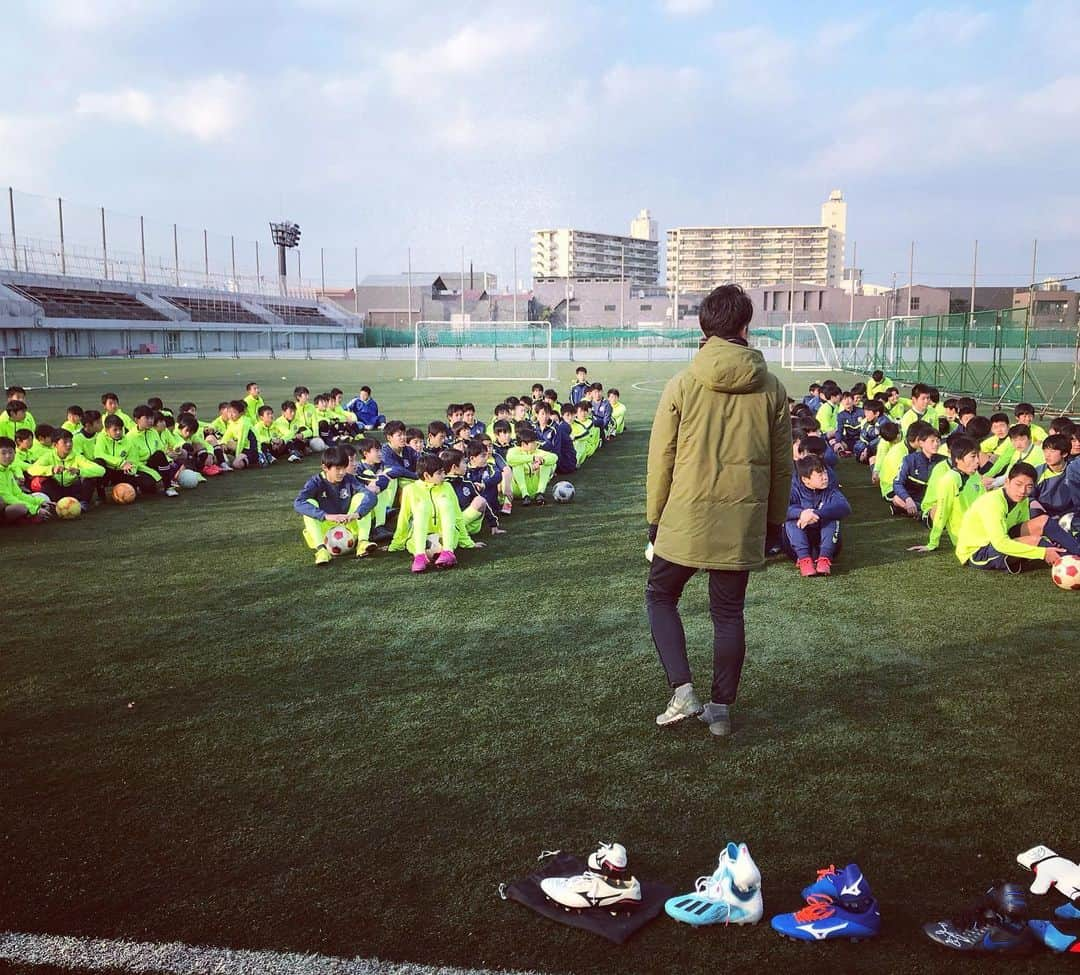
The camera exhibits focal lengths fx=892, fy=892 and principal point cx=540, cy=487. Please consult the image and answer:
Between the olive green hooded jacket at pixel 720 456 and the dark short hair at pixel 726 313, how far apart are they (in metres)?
0.06

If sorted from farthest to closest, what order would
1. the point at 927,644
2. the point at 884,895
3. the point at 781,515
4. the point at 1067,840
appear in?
the point at 927,644
the point at 781,515
the point at 1067,840
the point at 884,895

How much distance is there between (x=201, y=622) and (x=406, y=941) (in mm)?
3781

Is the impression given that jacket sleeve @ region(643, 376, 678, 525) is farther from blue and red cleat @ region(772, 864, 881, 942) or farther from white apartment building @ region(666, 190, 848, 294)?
white apartment building @ region(666, 190, 848, 294)

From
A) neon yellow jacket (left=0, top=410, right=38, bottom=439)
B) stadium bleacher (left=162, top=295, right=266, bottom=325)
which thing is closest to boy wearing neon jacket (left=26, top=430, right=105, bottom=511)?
neon yellow jacket (left=0, top=410, right=38, bottom=439)

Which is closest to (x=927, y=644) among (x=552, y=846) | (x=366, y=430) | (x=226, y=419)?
(x=552, y=846)

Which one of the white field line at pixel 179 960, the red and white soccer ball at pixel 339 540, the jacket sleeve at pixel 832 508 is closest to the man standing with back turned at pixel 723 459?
the white field line at pixel 179 960

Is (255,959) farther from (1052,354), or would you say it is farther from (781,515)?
(1052,354)

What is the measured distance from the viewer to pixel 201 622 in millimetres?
6098

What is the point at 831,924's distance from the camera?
2.87m

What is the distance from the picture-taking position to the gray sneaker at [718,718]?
169 inches

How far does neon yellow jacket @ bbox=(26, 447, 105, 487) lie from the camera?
998 centimetres

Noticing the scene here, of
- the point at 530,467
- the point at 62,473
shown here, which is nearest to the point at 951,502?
the point at 530,467

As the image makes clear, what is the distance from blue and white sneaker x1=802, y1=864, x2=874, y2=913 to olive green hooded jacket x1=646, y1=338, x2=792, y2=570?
53.9 inches

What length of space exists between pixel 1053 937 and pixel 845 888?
2.05 feet
